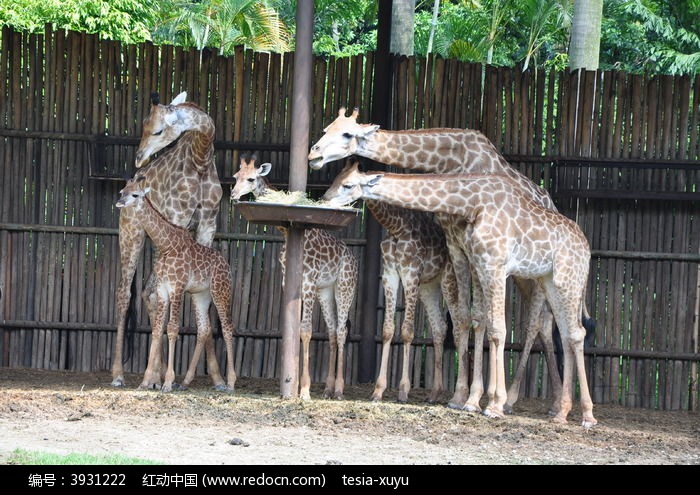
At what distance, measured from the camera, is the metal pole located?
10.2 metres

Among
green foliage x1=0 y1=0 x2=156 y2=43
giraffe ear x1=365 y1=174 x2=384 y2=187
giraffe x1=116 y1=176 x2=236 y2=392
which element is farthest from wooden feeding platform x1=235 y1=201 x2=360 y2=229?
green foliage x1=0 y1=0 x2=156 y2=43

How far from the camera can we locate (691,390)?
12234 millimetres

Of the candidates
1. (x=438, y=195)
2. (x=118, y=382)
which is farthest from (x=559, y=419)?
(x=118, y=382)

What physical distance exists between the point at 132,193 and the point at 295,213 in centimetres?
208

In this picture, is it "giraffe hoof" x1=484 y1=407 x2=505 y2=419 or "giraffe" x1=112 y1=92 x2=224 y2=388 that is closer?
"giraffe hoof" x1=484 y1=407 x2=505 y2=419

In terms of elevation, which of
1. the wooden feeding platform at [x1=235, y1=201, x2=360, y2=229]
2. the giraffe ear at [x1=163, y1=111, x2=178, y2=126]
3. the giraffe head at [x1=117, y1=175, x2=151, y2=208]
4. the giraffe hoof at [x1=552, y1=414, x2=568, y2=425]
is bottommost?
the giraffe hoof at [x1=552, y1=414, x2=568, y2=425]

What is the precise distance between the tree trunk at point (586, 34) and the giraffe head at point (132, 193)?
931 cm

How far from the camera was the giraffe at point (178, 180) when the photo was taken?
1140 centimetres

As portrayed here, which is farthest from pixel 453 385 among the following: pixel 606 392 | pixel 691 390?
pixel 691 390

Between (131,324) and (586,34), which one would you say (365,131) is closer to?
(131,324)

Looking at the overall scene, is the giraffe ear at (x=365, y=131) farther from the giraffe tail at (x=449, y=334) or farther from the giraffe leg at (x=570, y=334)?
the giraffe tail at (x=449, y=334)

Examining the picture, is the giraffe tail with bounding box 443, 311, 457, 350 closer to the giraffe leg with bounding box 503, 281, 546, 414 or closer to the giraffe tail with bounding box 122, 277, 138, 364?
the giraffe leg with bounding box 503, 281, 546, 414

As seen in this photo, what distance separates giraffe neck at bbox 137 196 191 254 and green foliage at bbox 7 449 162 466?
12.5 feet

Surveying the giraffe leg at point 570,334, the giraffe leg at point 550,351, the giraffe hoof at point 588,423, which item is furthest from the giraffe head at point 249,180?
the giraffe hoof at point 588,423
